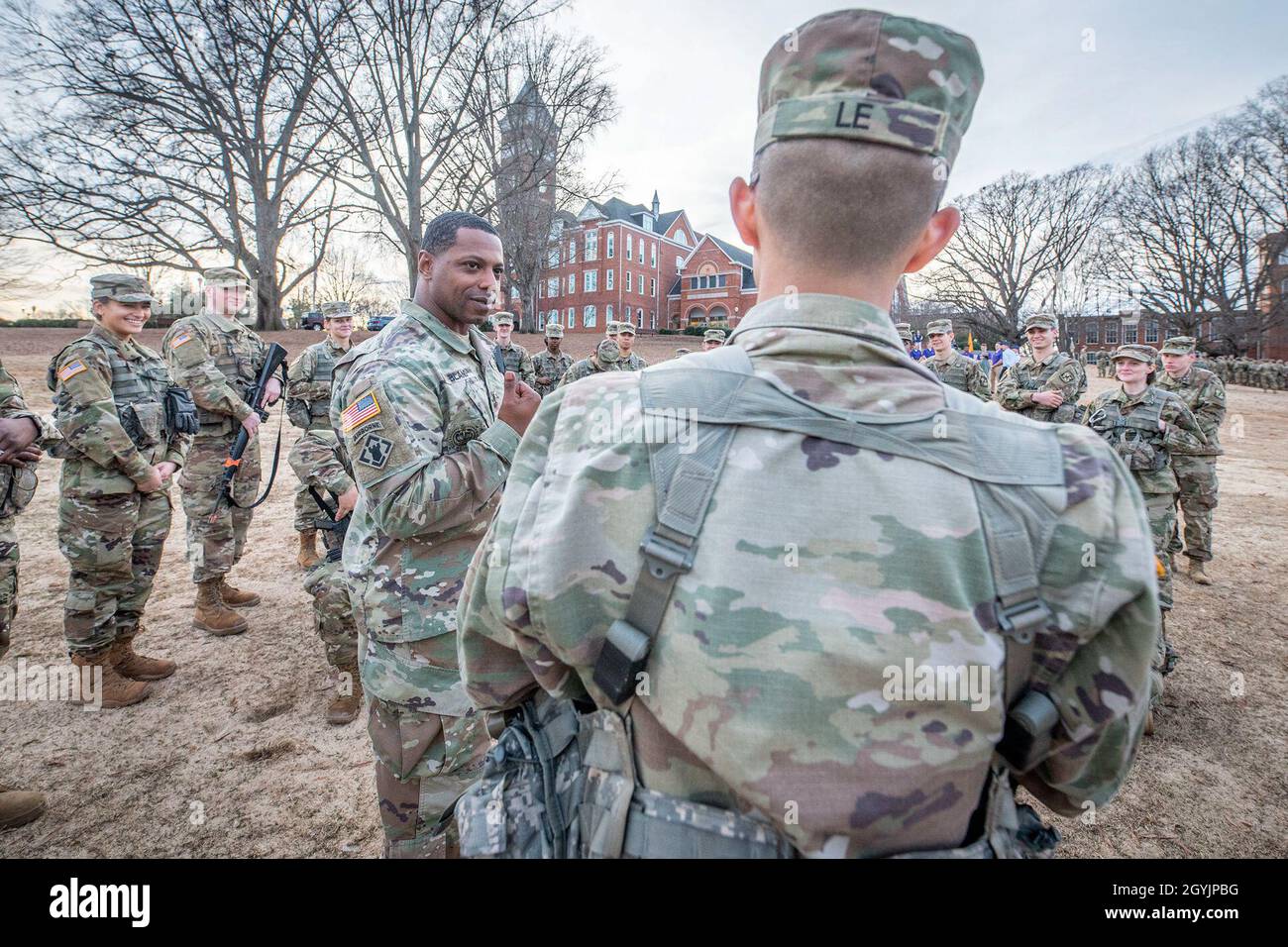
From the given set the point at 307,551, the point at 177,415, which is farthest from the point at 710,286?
the point at 177,415

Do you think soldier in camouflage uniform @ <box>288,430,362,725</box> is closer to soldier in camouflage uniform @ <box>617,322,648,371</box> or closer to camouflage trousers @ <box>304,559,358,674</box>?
camouflage trousers @ <box>304,559,358,674</box>

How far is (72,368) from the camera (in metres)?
4.09

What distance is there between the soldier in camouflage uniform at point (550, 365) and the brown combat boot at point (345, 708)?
8962mm

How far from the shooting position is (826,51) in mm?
1072

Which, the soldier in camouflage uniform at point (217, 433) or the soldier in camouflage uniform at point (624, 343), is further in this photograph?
the soldier in camouflage uniform at point (624, 343)

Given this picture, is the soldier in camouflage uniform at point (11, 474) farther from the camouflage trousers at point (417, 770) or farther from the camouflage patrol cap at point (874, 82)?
the camouflage patrol cap at point (874, 82)

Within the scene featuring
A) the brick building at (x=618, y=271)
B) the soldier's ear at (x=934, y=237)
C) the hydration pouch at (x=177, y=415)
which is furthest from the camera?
the brick building at (x=618, y=271)

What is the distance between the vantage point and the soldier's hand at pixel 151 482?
426 centimetres

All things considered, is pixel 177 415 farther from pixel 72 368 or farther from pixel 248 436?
pixel 248 436

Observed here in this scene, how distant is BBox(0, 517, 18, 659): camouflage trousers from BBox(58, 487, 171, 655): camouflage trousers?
57 centimetres

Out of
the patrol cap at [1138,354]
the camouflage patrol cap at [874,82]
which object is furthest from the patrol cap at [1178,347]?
the camouflage patrol cap at [874,82]

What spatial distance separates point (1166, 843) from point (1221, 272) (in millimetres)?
47494

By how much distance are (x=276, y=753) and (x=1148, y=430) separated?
747 cm
